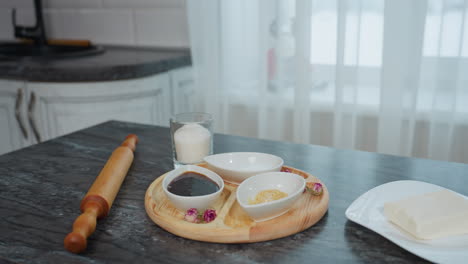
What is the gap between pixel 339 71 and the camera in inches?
61.1

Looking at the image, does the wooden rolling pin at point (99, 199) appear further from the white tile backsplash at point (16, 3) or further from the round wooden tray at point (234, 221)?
the white tile backsplash at point (16, 3)

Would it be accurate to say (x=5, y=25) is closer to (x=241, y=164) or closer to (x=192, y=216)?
(x=241, y=164)

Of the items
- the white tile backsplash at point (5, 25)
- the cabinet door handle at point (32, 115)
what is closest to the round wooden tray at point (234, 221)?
the cabinet door handle at point (32, 115)

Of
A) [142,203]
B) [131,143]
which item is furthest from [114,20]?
[142,203]

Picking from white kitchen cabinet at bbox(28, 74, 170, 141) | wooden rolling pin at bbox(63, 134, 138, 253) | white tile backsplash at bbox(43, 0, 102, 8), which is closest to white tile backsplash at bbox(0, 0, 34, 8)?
white tile backsplash at bbox(43, 0, 102, 8)

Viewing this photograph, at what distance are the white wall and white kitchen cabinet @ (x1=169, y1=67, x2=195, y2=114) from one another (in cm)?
23

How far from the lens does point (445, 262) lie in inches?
20.9

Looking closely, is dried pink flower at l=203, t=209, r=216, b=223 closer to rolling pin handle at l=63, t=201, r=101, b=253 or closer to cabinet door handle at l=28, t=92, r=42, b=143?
rolling pin handle at l=63, t=201, r=101, b=253

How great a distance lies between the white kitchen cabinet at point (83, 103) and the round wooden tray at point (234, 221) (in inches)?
39.4

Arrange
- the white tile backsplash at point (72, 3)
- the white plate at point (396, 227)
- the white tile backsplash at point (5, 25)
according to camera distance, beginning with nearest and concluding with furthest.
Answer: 1. the white plate at point (396, 227)
2. the white tile backsplash at point (72, 3)
3. the white tile backsplash at point (5, 25)

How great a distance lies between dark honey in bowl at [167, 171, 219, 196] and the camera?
0.68m

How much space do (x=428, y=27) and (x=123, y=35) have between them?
1.49m

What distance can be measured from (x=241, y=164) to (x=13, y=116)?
130 cm

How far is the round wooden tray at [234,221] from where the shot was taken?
61 cm
